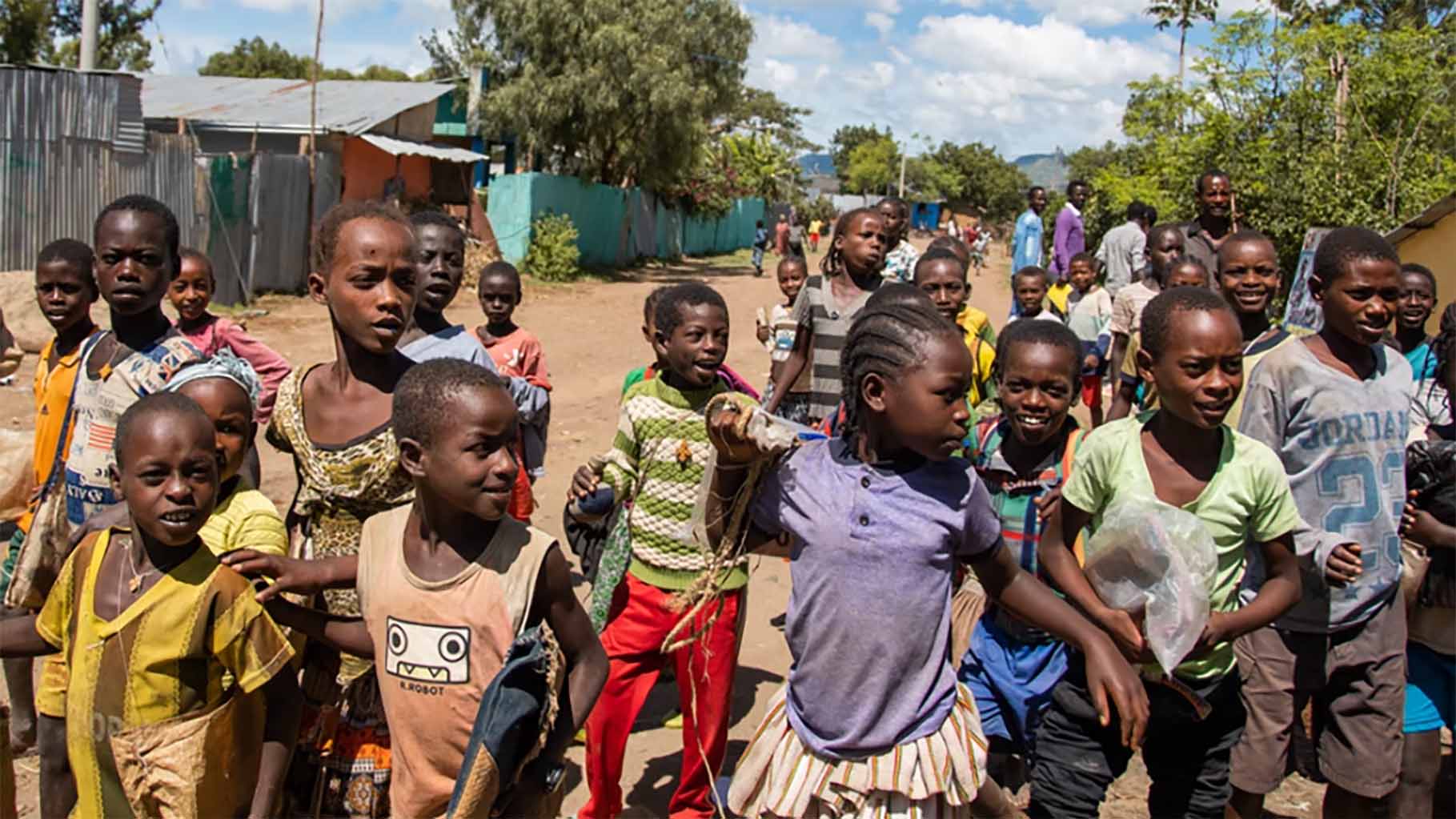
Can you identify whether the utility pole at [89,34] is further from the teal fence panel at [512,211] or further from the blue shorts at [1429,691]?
the blue shorts at [1429,691]

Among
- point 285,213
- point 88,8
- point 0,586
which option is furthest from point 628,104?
point 0,586

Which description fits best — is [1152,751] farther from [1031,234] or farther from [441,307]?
[1031,234]

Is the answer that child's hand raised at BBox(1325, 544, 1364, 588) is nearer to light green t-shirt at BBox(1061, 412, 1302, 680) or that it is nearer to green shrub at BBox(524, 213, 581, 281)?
light green t-shirt at BBox(1061, 412, 1302, 680)

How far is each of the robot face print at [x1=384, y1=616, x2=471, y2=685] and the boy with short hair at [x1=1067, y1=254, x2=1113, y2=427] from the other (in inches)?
218

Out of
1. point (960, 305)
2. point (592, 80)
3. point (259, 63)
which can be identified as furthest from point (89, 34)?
point (259, 63)

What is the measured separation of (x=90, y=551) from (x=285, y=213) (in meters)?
15.5

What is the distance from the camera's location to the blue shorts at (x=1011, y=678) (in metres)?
3.25

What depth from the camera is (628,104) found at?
25.6m

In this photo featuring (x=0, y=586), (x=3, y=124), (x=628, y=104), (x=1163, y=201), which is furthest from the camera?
(x=628, y=104)

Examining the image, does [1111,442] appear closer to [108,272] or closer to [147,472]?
[147,472]

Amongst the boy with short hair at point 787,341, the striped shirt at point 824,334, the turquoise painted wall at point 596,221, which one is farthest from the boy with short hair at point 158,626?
the turquoise painted wall at point 596,221

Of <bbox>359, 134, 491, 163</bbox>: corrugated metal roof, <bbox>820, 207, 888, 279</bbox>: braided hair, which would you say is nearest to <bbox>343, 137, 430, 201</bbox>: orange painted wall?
<bbox>359, 134, 491, 163</bbox>: corrugated metal roof

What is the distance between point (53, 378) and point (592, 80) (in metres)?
22.2

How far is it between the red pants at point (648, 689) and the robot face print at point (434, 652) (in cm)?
117
